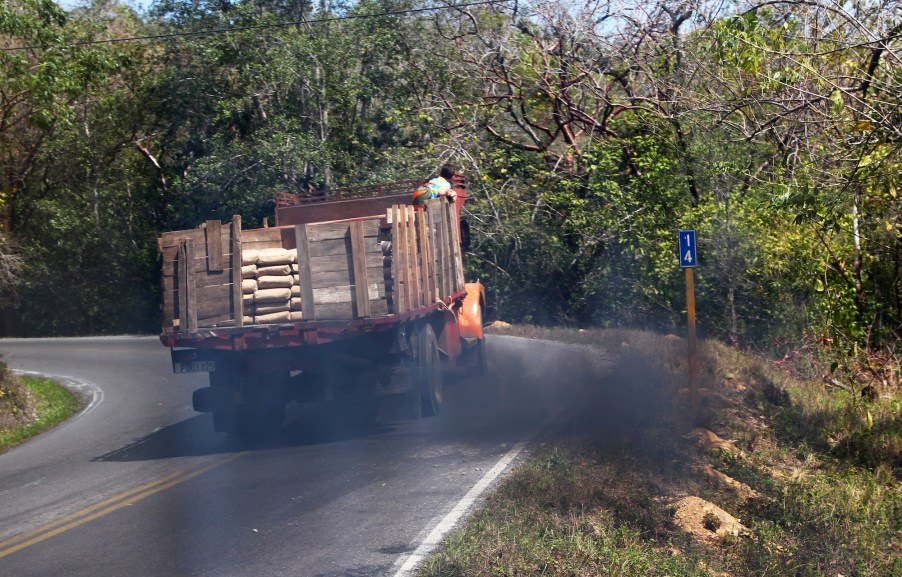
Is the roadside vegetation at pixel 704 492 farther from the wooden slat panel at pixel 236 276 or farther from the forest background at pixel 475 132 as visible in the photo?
the forest background at pixel 475 132

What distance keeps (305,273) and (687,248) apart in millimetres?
4860

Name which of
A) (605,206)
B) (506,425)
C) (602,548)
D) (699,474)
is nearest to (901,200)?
(699,474)

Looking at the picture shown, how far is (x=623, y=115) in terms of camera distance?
21.8 meters

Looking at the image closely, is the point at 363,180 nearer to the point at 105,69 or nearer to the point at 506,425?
the point at 105,69

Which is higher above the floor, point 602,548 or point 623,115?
point 623,115

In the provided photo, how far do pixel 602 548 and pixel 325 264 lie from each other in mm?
4887

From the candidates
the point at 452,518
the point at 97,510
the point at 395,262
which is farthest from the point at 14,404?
the point at 452,518

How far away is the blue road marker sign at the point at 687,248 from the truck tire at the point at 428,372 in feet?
10.7

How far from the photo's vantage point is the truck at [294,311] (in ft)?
32.6

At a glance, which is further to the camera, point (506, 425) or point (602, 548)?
point (506, 425)

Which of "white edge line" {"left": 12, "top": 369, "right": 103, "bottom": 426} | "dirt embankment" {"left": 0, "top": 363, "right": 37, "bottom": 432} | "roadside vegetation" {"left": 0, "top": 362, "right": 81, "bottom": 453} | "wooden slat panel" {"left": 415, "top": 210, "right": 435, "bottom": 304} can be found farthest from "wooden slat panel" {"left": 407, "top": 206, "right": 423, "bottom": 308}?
"dirt embankment" {"left": 0, "top": 363, "right": 37, "bottom": 432}

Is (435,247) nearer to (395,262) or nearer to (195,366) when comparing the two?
(395,262)

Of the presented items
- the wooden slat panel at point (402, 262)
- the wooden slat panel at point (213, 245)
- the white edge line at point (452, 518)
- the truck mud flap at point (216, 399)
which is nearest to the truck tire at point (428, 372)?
the wooden slat panel at point (402, 262)

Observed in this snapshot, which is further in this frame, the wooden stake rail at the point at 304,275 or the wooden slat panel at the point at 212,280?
the wooden slat panel at the point at 212,280
